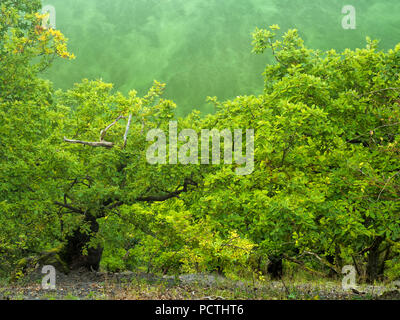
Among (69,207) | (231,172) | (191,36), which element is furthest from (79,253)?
(191,36)

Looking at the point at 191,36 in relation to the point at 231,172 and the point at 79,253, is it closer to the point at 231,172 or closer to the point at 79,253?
the point at 79,253

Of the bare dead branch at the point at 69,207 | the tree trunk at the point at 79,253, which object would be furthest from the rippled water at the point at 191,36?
the bare dead branch at the point at 69,207

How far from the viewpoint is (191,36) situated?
444 ft

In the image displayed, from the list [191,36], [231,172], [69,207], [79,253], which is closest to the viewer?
[231,172]

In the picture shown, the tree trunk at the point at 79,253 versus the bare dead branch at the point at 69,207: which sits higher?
the bare dead branch at the point at 69,207

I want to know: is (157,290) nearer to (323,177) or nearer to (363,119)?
(323,177)

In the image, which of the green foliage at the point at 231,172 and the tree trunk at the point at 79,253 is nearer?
the green foliage at the point at 231,172

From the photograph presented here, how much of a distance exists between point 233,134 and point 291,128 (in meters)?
2.67

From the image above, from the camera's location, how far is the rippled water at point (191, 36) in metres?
120

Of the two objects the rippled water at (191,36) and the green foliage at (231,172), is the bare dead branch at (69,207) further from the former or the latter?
the rippled water at (191,36)

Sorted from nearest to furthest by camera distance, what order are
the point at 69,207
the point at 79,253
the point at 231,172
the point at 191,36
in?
the point at 231,172, the point at 69,207, the point at 79,253, the point at 191,36

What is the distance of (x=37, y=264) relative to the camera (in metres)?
14.9
